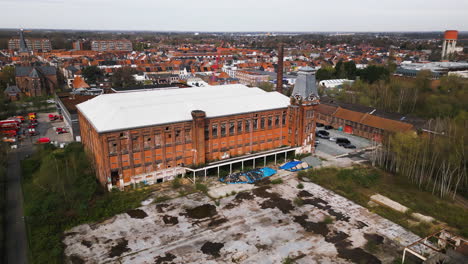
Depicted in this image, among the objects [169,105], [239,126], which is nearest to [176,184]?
[169,105]

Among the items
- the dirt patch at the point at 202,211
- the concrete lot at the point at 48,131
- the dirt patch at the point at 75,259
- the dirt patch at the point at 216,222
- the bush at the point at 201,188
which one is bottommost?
the dirt patch at the point at 75,259

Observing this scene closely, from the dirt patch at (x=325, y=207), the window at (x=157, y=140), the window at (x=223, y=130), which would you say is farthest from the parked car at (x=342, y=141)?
the window at (x=157, y=140)

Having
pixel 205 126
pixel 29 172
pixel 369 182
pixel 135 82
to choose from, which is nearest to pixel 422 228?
pixel 369 182

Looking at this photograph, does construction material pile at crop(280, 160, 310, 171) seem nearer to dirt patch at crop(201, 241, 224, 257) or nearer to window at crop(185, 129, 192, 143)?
window at crop(185, 129, 192, 143)

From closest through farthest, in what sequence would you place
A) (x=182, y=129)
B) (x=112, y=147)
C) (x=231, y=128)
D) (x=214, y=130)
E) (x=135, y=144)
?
(x=112, y=147) < (x=135, y=144) < (x=182, y=129) < (x=214, y=130) < (x=231, y=128)

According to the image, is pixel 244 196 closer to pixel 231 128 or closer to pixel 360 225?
pixel 231 128

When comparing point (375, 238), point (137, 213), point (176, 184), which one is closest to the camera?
point (375, 238)

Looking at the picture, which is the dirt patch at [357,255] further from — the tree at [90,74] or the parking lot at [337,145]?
the tree at [90,74]
